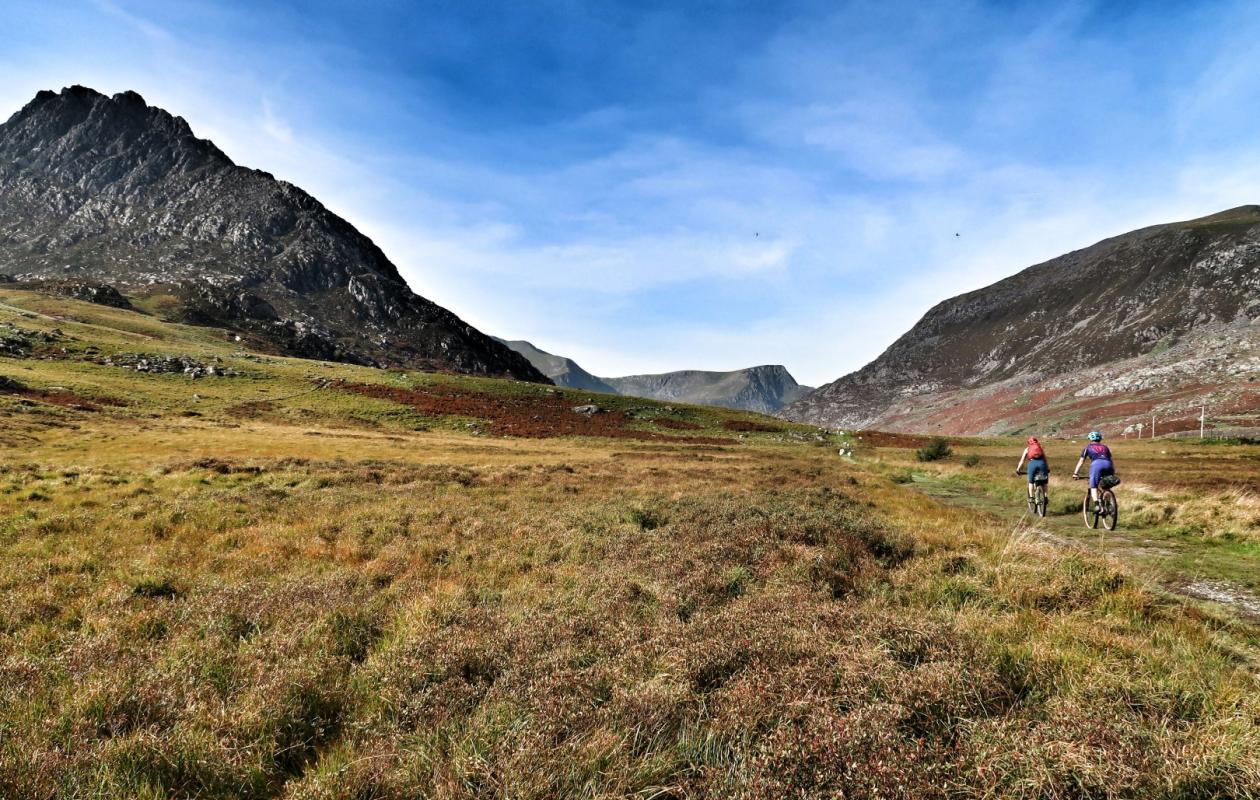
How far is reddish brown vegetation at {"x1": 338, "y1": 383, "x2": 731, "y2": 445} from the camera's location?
52.4 meters

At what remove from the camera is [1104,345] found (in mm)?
125062

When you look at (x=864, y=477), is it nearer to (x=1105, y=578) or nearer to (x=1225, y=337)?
(x=1105, y=578)

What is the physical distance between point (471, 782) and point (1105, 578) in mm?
9381

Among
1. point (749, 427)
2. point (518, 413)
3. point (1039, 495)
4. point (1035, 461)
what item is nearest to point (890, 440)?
point (749, 427)

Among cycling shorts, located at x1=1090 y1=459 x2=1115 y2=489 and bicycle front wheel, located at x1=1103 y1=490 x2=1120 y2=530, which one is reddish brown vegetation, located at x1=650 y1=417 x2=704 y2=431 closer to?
cycling shorts, located at x1=1090 y1=459 x2=1115 y2=489

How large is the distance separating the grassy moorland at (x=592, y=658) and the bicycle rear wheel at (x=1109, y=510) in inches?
177

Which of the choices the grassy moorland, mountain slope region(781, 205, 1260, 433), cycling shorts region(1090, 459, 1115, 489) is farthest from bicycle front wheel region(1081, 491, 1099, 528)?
mountain slope region(781, 205, 1260, 433)

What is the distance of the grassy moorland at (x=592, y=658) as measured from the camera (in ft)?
10.8

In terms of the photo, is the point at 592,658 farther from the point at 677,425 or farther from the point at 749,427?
the point at 749,427

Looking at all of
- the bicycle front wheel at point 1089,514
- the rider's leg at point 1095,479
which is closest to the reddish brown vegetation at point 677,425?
the bicycle front wheel at point 1089,514

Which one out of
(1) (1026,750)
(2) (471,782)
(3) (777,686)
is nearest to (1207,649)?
(1) (1026,750)

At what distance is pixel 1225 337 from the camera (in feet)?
283

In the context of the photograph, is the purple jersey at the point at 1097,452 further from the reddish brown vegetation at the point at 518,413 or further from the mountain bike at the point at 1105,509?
the reddish brown vegetation at the point at 518,413

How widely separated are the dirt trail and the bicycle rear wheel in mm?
255
